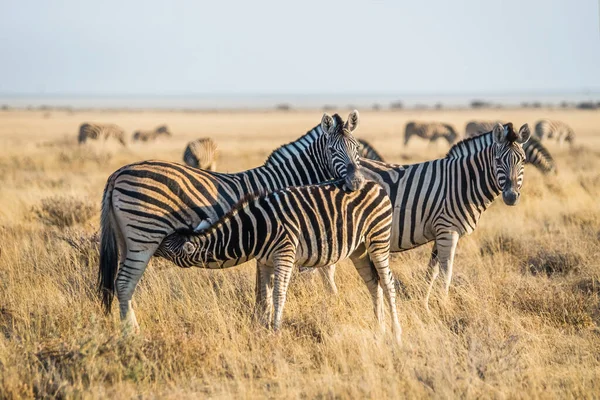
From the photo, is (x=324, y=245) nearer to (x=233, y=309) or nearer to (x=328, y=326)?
(x=328, y=326)

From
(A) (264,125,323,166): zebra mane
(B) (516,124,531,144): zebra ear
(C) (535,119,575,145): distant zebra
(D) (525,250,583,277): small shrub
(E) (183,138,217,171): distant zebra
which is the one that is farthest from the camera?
(C) (535,119,575,145): distant zebra

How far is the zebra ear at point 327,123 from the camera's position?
7555 millimetres

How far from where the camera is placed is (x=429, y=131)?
3559 centimetres

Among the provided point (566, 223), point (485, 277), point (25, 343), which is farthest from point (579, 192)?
point (25, 343)

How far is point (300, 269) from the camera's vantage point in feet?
29.1

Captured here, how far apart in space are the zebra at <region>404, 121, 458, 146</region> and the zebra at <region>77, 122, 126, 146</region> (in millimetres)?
14311

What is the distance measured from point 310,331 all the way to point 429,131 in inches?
1177

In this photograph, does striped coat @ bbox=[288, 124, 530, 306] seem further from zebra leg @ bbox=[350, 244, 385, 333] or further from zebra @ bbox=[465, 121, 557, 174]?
zebra @ bbox=[465, 121, 557, 174]

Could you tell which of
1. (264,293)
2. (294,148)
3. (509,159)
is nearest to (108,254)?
(264,293)

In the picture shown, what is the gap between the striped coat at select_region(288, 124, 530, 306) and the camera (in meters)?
7.66

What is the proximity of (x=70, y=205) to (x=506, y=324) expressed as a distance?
24.8 feet

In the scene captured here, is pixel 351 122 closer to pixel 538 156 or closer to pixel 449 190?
pixel 449 190

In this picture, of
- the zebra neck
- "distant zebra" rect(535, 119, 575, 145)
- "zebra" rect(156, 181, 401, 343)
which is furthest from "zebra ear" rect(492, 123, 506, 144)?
"distant zebra" rect(535, 119, 575, 145)

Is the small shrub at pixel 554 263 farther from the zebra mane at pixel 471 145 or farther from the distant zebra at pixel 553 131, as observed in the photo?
the distant zebra at pixel 553 131
